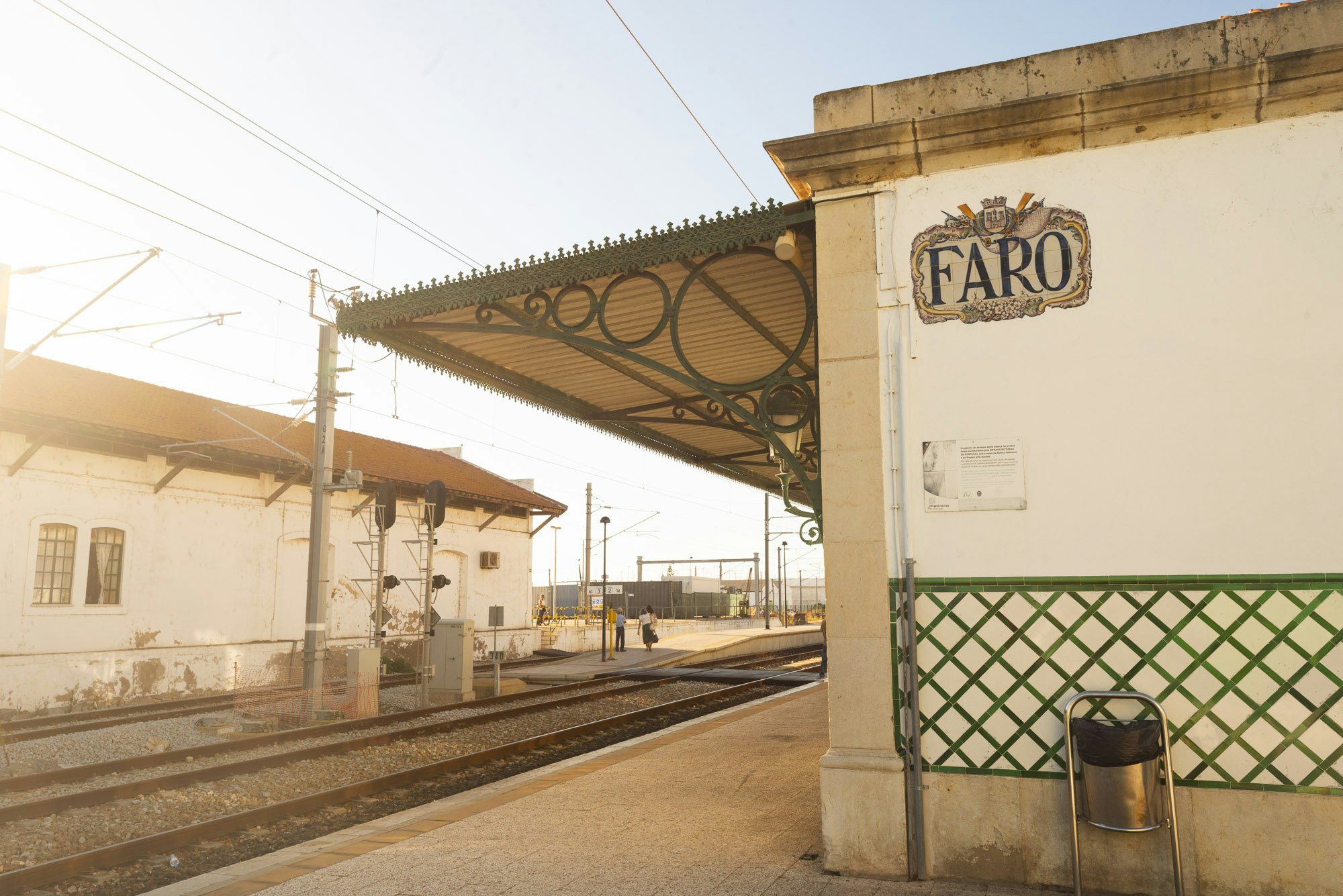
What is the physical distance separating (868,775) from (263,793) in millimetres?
6524

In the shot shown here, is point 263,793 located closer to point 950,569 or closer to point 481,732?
point 481,732

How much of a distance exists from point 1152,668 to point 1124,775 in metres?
0.64

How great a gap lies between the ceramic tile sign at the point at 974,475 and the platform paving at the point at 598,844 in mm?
2133

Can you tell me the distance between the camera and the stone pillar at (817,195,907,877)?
5383mm

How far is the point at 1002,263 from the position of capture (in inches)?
220

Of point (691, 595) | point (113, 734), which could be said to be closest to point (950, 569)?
point (113, 734)

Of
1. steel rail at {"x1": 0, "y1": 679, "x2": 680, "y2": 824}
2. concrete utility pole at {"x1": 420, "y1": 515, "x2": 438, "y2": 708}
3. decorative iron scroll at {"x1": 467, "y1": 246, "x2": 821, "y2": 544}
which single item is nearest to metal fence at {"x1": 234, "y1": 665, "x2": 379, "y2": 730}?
concrete utility pole at {"x1": 420, "y1": 515, "x2": 438, "y2": 708}

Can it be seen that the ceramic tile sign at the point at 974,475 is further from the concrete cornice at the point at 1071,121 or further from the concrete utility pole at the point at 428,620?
the concrete utility pole at the point at 428,620

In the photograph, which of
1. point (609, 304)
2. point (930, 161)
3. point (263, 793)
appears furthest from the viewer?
point (263, 793)

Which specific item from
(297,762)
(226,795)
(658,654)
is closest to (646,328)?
A: (226,795)

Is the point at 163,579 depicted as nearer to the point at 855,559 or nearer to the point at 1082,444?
the point at 855,559

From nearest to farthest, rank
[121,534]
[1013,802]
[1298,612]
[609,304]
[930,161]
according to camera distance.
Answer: [1298,612], [1013,802], [930,161], [609,304], [121,534]

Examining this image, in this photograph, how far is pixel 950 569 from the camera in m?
5.48

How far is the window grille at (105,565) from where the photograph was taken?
1830cm
